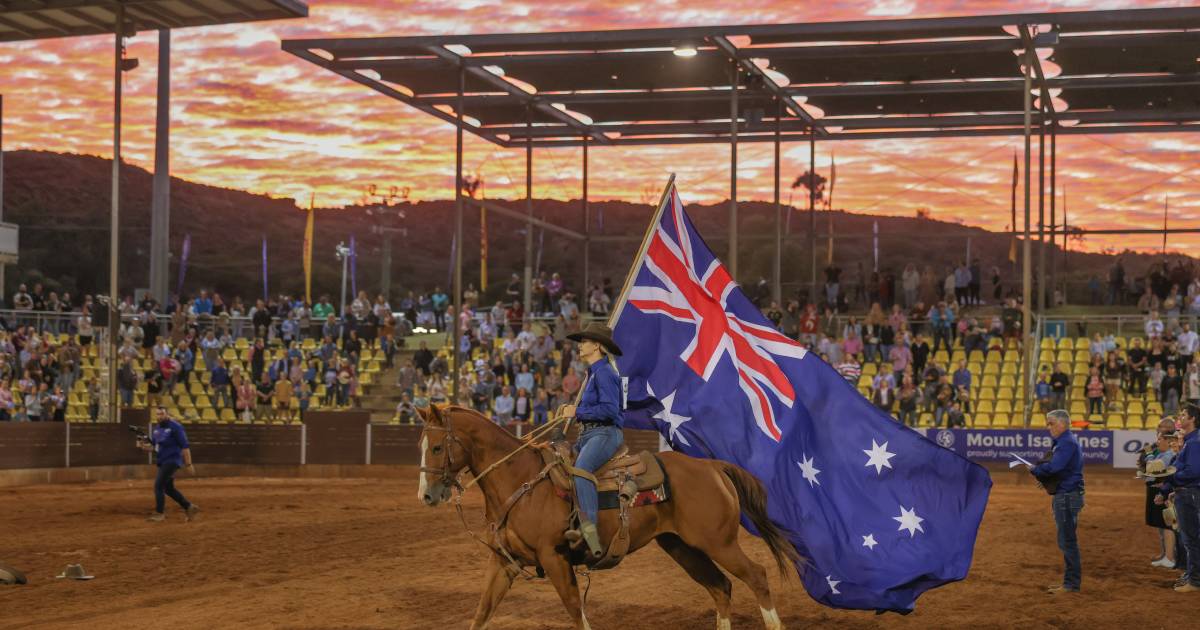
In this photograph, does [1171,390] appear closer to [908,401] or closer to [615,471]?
[908,401]

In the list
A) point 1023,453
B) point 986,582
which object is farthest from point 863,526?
point 1023,453

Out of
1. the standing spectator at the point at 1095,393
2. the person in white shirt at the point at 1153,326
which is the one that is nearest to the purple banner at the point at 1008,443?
the standing spectator at the point at 1095,393

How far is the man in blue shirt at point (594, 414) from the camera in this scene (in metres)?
10.6

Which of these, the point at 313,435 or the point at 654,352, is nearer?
the point at 654,352

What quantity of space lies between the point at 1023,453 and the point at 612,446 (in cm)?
2112

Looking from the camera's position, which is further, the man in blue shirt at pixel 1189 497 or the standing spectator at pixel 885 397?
the standing spectator at pixel 885 397

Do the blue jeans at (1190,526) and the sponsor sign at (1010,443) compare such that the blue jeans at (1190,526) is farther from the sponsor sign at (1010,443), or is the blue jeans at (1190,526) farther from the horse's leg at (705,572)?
the sponsor sign at (1010,443)

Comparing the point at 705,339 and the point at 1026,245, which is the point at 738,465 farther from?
the point at 1026,245

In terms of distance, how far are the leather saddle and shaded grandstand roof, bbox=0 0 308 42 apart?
76.7 feet

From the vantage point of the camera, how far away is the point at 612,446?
35.7 feet

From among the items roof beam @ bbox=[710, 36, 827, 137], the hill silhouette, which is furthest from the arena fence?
the hill silhouette

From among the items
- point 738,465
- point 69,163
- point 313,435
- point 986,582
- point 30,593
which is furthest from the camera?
point 69,163

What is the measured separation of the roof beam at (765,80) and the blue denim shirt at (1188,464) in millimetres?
17549

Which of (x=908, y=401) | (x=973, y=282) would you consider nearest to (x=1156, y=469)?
(x=908, y=401)
